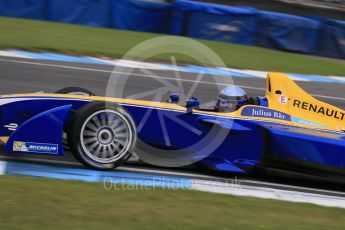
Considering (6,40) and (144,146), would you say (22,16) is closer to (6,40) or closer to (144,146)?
(6,40)

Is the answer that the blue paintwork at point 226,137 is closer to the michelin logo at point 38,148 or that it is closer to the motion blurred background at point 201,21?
the michelin logo at point 38,148

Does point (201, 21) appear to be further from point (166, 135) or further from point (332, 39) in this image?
point (166, 135)

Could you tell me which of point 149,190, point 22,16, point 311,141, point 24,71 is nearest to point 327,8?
point 22,16

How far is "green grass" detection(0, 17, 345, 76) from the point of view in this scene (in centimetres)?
1444

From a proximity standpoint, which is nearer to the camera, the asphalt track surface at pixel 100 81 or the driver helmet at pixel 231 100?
the driver helmet at pixel 231 100

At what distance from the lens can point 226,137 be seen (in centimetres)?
636

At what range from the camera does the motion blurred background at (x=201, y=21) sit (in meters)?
18.0

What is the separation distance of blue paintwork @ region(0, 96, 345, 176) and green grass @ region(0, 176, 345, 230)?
0.84 metres

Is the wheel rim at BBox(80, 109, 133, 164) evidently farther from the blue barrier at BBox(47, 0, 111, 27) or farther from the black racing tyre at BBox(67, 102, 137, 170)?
the blue barrier at BBox(47, 0, 111, 27)

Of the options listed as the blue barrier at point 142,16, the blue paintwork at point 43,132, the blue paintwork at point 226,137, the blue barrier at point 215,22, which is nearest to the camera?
the blue paintwork at point 43,132

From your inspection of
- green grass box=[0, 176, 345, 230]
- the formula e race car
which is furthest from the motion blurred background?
green grass box=[0, 176, 345, 230]

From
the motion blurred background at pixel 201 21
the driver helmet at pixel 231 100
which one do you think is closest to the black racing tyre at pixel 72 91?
the driver helmet at pixel 231 100

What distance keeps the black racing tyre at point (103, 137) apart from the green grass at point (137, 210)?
57 cm

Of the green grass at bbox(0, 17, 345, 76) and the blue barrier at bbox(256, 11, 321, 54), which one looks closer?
the green grass at bbox(0, 17, 345, 76)
